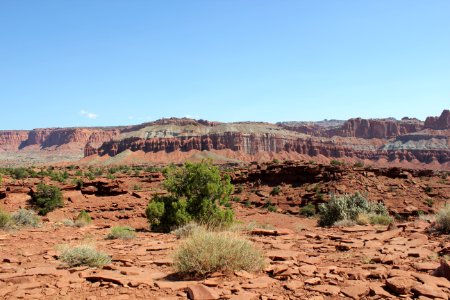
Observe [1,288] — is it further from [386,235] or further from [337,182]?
[337,182]

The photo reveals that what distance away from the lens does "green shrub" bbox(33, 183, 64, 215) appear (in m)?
23.4

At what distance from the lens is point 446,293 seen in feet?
16.1

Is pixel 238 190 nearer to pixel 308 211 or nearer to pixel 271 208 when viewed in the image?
pixel 271 208

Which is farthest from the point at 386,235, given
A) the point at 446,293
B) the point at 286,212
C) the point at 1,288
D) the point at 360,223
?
the point at 286,212

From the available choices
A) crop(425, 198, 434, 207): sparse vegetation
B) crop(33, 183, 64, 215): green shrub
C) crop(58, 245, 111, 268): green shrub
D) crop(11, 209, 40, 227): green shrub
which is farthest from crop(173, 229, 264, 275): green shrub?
crop(425, 198, 434, 207): sparse vegetation

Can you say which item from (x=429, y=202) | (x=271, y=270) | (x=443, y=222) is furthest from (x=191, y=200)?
(x=429, y=202)

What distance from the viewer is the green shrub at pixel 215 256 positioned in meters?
5.87

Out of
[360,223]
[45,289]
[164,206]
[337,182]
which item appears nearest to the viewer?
[45,289]

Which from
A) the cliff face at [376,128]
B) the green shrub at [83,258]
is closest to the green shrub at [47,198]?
the green shrub at [83,258]

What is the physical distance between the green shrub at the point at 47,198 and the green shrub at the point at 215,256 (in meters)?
20.1

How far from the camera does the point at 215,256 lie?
5887 mm

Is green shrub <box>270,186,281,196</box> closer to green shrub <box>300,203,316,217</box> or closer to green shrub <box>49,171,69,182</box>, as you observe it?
green shrub <box>300,203,316,217</box>

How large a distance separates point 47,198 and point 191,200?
42.1ft

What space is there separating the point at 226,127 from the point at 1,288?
419 ft
